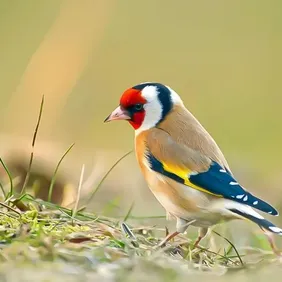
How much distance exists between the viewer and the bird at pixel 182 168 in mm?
4492

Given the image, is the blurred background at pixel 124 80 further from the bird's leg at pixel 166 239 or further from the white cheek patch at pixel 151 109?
the bird's leg at pixel 166 239

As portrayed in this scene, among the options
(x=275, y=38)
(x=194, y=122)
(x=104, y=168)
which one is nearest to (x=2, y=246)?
(x=194, y=122)

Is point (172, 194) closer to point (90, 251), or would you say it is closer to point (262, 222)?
point (262, 222)

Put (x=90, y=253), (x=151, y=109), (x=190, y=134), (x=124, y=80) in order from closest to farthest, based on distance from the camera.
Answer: (x=90, y=253)
(x=190, y=134)
(x=151, y=109)
(x=124, y=80)

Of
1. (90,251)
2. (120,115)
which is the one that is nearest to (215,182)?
(120,115)

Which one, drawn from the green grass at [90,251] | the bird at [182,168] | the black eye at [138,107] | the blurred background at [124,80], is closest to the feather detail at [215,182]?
the bird at [182,168]

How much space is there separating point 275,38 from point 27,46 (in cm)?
322

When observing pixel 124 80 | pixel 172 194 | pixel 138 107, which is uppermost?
pixel 138 107

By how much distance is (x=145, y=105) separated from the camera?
5078mm

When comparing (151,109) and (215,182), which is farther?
(151,109)

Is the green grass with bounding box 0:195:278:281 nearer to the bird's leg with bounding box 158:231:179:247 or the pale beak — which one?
the bird's leg with bounding box 158:231:179:247

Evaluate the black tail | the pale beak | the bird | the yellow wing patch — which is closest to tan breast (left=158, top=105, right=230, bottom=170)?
the bird

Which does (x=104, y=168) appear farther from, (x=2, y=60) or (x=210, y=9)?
(x=210, y=9)

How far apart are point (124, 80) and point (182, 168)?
277 inches
